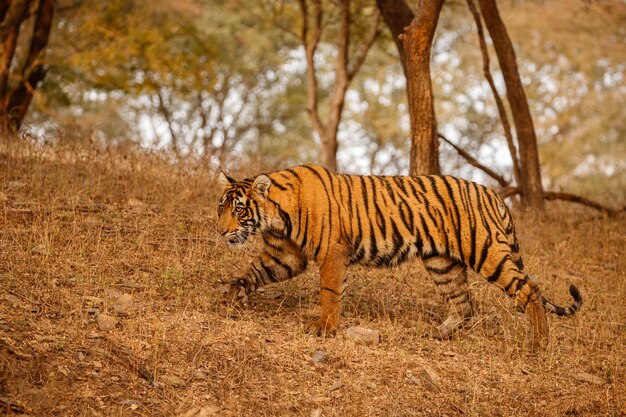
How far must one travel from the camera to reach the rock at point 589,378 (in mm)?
6336

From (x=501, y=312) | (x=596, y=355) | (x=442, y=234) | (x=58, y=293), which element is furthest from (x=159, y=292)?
(x=596, y=355)

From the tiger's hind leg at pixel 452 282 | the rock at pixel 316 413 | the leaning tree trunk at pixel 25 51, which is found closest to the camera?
the rock at pixel 316 413

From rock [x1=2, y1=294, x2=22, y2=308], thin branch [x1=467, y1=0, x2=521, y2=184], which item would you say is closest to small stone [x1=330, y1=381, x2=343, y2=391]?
rock [x1=2, y1=294, x2=22, y2=308]

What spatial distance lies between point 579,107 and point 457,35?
5.32 meters

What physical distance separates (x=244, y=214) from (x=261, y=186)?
278mm

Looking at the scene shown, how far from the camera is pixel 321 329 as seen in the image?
21.3ft

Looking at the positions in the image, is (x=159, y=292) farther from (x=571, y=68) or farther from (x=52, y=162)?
(x=571, y=68)

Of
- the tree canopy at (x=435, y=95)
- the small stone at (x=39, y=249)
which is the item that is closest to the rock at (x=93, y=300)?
the small stone at (x=39, y=249)

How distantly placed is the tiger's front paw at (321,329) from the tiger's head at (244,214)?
93cm

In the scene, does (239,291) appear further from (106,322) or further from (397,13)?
(397,13)

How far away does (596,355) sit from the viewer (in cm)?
683

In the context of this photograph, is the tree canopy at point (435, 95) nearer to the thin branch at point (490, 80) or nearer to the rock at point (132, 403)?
the thin branch at point (490, 80)

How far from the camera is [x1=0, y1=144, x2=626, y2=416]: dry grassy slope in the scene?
5352mm

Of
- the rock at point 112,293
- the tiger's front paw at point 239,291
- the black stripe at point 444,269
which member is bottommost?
the rock at point 112,293
